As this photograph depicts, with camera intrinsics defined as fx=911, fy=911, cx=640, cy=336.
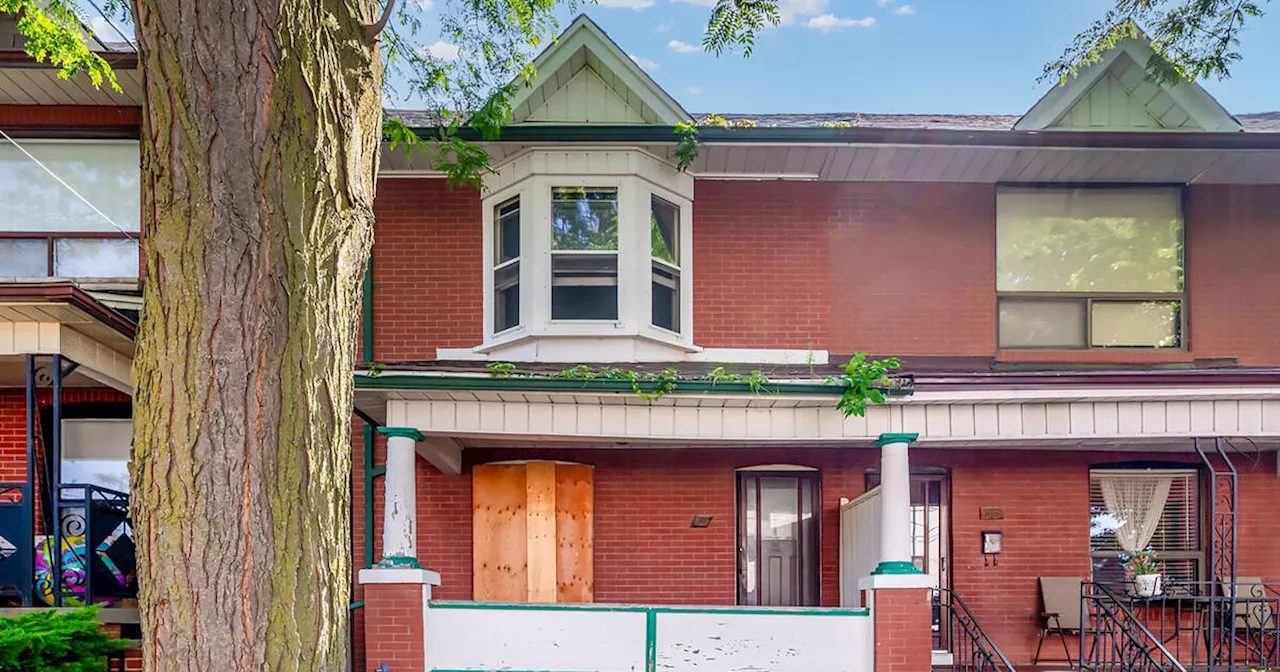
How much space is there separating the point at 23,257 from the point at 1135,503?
11.6 m

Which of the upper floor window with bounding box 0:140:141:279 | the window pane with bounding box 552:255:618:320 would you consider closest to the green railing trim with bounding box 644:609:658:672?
the window pane with bounding box 552:255:618:320

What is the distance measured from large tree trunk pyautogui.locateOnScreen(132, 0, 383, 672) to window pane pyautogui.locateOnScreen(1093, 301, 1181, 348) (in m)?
8.56

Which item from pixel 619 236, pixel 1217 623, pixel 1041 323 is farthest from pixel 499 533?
pixel 1217 623

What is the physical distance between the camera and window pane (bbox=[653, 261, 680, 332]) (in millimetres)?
9094

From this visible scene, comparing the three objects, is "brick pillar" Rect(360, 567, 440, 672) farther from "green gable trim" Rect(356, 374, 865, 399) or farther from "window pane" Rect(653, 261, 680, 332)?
"window pane" Rect(653, 261, 680, 332)

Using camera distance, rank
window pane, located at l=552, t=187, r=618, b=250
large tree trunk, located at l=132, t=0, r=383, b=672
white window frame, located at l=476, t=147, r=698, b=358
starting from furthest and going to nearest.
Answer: window pane, located at l=552, t=187, r=618, b=250 < white window frame, located at l=476, t=147, r=698, b=358 < large tree trunk, located at l=132, t=0, r=383, b=672

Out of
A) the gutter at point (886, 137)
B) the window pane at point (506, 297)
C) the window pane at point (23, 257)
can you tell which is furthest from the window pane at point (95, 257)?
the window pane at point (506, 297)

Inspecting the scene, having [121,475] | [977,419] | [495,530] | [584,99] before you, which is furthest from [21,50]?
[977,419]

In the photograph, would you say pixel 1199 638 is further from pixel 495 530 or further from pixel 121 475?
pixel 121 475

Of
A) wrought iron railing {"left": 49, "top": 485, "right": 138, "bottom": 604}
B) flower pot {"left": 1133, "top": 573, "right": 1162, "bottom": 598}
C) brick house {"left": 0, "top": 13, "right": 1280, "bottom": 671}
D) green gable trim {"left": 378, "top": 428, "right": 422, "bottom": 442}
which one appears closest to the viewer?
green gable trim {"left": 378, "top": 428, "right": 422, "bottom": 442}

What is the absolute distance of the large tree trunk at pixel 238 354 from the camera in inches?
110

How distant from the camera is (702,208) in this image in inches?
370

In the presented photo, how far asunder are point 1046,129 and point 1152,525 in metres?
4.20

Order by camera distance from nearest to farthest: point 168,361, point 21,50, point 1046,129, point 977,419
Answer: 1. point 168,361
2. point 977,419
3. point 21,50
4. point 1046,129
